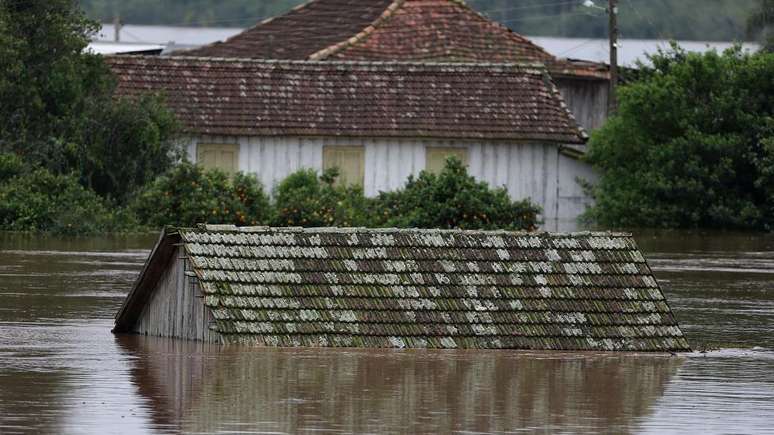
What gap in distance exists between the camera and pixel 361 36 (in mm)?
43844

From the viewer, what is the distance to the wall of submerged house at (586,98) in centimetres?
4609

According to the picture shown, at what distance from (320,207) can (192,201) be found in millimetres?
2230

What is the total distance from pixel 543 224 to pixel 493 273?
20930 millimetres

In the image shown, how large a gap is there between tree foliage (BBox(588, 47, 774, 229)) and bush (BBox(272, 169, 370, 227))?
680 centimetres

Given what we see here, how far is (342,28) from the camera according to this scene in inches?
1809

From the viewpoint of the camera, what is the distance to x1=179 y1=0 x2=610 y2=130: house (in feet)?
142

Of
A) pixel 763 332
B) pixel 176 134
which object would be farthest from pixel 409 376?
pixel 176 134

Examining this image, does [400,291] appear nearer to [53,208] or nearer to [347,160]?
[53,208]

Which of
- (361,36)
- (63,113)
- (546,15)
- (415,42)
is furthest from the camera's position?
(546,15)

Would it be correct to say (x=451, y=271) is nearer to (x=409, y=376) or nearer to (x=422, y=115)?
(x=409, y=376)

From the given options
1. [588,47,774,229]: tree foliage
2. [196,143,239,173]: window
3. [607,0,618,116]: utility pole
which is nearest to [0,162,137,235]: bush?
[196,143,239,173]: window

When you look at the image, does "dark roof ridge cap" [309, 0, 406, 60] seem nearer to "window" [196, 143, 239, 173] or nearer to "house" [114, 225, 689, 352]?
"window" [196, 143, 239, 173]

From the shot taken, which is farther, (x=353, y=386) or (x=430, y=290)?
(x=430, y=290)

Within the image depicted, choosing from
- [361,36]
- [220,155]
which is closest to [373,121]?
[220,155]
